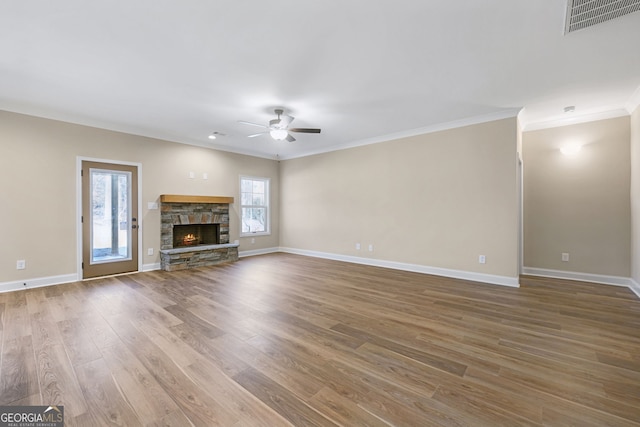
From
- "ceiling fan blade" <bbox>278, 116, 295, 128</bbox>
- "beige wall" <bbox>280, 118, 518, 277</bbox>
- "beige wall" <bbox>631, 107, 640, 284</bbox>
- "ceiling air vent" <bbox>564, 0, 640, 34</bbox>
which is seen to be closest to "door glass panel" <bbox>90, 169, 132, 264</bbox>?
"ceiling fan blade" <bbox>278, 116, 295, 128</bbox>

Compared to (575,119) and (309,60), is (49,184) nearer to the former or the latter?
(309,60)

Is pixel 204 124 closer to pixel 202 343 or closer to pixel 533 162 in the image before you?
pixel 202 343

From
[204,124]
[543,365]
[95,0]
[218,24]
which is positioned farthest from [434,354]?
[204,124]

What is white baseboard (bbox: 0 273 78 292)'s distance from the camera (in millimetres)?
3688

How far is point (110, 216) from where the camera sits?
15.1ft

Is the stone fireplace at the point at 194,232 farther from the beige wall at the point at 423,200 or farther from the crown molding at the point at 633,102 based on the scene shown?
the crown molding at the point at 633,102

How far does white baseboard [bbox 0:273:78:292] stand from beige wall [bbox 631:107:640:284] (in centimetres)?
832

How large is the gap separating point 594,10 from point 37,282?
7.00 m

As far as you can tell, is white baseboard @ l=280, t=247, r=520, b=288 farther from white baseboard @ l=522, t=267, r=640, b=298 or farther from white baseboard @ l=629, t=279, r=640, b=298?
white baseboard @ l=629, t=279, r=640, b=298

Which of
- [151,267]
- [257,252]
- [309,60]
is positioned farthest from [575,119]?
[151,267]

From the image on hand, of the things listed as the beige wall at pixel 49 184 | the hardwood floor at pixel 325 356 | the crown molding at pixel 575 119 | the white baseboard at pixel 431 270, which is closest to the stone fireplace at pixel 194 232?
the beige wall at pixel 49 184

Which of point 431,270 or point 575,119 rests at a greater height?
point 575,119

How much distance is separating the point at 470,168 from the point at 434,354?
328 cm

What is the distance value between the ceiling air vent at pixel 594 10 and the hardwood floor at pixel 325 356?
2624mm
